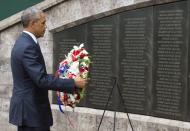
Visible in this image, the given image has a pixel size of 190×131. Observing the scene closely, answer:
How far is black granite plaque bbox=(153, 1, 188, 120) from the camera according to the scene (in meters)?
7.22

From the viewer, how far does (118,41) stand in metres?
8.05

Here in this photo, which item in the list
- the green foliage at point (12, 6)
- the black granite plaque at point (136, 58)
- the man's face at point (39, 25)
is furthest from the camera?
the green foliage at point (12, 6)

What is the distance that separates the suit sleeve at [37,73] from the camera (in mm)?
5191

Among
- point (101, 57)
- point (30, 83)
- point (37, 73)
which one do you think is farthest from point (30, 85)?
point (101, 57)

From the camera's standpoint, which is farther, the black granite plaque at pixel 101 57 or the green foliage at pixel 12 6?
the green foliage at pixel 12 6

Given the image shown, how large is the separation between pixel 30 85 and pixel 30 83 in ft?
0.07

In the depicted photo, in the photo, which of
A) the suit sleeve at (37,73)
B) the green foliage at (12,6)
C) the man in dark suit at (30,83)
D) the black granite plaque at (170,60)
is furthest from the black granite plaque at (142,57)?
the suit sleeve at (37,73)

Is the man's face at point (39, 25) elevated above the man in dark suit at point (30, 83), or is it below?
above

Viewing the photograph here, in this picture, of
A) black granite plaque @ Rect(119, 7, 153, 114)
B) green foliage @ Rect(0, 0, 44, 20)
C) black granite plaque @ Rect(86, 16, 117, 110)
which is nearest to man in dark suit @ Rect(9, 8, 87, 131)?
black granite plaque @ Rect(119, 7, 153, 114)

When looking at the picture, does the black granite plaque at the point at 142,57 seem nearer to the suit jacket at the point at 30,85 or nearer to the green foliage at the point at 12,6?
the green foliage at the point at 12,6

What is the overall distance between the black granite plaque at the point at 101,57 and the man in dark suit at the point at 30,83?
2.77 m

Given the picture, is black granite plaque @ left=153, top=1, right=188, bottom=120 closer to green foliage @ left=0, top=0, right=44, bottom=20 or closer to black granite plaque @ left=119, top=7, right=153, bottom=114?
black granite plaque @ left=119, top=7, right=153, bottom=114

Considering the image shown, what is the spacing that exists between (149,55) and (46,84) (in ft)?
8.97

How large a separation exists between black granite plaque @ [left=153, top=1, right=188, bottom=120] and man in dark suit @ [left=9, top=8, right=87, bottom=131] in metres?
2.25
